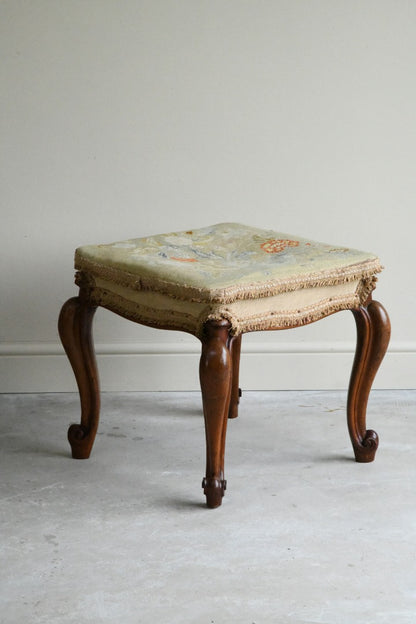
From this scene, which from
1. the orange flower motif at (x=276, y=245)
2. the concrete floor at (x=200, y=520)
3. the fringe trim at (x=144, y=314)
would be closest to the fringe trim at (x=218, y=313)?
the fringe trim at (x=144, y=314)

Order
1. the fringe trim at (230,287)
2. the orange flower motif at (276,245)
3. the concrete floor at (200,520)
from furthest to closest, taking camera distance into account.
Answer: the orange flower motif at (276,245) → the fringe trim at (230,287) → the concrete floor at (200,520)

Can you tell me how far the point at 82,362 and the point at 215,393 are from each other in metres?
0.32

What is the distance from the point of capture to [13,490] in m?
1.41

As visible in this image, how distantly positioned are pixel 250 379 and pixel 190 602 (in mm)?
885

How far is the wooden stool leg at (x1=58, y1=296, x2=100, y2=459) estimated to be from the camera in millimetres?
1488

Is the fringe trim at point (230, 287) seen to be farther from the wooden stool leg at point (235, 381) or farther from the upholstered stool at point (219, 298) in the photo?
the wooden stool leg at point (235, 381)

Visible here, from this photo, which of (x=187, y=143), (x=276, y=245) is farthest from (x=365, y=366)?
(x=187, y=143)

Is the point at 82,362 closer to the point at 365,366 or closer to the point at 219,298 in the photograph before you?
the point at 219,298

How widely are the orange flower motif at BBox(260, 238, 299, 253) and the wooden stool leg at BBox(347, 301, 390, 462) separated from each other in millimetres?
166

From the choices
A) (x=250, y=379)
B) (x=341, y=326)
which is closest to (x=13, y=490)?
(x=250, y=379)

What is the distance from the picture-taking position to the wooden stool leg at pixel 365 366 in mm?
1490

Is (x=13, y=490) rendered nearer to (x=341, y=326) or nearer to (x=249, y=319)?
(x=249, y=319)

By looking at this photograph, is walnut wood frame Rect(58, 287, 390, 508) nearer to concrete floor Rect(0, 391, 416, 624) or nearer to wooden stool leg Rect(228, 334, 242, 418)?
concrete floor Rect(0, 391, 416, 624)

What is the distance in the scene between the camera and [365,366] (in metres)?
1.52
